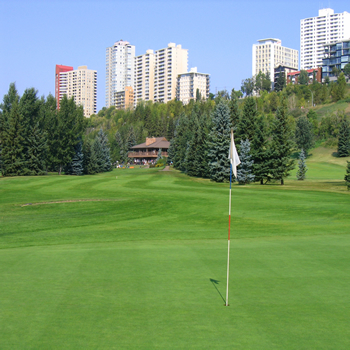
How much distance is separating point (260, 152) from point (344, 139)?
44933mm

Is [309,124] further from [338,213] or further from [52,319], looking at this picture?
[52,319]

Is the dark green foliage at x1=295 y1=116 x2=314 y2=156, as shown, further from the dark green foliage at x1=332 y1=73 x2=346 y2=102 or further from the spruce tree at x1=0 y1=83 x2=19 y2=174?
the spruce tree at x1=0 y1=83 x2=19 y2=174

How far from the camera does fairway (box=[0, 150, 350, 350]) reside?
19.2ft

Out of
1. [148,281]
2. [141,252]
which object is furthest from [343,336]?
[141,252]

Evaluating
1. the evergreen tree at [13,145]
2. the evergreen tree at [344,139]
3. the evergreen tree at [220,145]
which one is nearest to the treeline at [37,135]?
the evergreen tree at [13,145]

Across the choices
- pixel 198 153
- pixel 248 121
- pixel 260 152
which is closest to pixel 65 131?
pixel 198 153

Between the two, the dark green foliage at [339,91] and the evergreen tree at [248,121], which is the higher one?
the dark green foliage at [339,91]

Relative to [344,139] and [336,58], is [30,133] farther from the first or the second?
[336,58]

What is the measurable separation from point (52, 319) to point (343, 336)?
4479 millimetres

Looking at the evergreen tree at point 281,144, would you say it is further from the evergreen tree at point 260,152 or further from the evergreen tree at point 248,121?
the evergreen tree at point 248,121

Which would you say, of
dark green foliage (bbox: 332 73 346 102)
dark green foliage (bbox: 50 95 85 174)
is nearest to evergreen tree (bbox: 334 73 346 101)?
dark green foliage (bbox: 332 73 346 102)

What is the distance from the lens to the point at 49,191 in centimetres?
3522

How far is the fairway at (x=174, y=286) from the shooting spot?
19.2ft

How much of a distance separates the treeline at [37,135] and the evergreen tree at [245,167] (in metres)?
33.1
